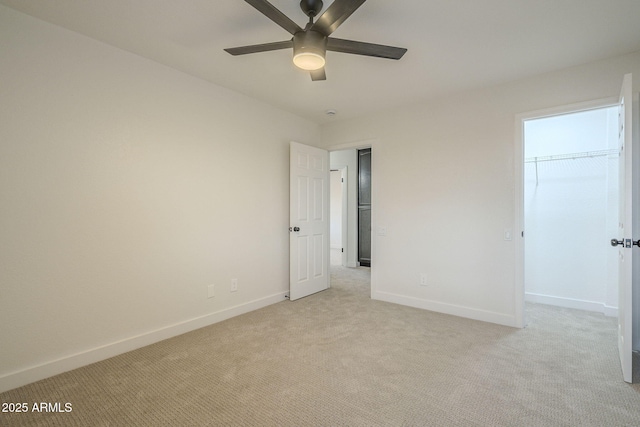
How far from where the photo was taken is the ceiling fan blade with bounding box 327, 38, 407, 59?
181cm

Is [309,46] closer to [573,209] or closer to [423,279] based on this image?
[423,279]

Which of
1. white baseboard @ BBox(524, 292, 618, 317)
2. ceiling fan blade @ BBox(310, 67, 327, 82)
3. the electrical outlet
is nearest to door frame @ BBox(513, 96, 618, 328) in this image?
the electrical outlet

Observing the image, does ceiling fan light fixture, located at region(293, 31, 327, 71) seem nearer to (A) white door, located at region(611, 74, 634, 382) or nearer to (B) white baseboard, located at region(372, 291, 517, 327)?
(A) white door, located at region(611, 74, 634, 382)

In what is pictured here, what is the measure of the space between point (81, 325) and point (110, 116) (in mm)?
1673

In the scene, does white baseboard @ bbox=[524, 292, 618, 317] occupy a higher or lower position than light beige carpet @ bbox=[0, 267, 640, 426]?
higher

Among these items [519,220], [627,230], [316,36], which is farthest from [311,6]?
[519,220]

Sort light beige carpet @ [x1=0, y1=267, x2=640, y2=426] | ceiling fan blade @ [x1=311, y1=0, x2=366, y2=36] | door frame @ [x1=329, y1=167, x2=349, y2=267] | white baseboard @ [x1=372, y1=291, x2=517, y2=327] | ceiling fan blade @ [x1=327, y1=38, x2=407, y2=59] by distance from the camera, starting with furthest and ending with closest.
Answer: door frame @ [x1=329, y1=167, x2=349, y2=267]
white baseboard @ [x1=372, y1=291, x2=517, y2=327]
ceiling fan blade @ [x1=327, y1=38, x2=407, y2=59]
light beige carpet @ [x1=0, y1=267, x2=640, y2=426]
ceiling fan blade @ [x1=311, y1=0, x2=366, y2=36]

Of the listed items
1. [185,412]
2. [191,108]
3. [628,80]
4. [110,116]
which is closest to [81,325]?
[185,412]

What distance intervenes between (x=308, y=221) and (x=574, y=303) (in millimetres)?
3437

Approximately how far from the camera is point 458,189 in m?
3.34

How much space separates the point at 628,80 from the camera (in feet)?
6.50

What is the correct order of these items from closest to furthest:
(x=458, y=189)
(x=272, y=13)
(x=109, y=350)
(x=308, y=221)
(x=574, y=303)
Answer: (x=272, y=13) < (x=109, y=350) < (x=458, y=189) < (x=574, y=303) < (x=308, y=221)

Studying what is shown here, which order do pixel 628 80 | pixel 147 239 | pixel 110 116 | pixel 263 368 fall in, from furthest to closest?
pixel 147 239, pixel 110 116, pixel 263 368, pixel 628 80

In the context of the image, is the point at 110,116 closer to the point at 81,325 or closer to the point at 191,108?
the point at 191,108
